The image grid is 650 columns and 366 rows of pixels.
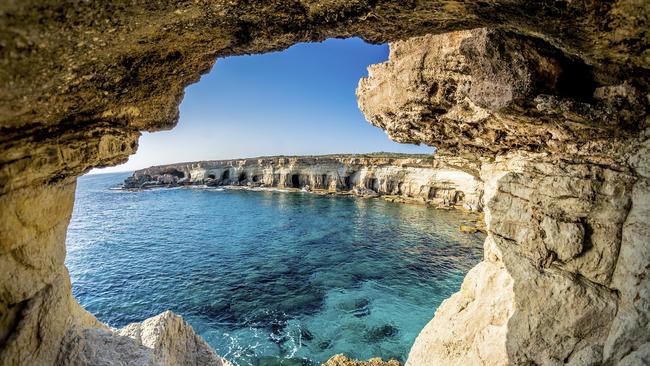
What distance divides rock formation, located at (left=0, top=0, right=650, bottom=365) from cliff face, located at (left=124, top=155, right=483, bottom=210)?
30.7 meters

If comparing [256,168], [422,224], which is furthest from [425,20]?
[256,168]

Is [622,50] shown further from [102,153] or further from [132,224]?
[132,224]

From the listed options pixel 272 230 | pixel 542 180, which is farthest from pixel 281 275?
pixel 542 180

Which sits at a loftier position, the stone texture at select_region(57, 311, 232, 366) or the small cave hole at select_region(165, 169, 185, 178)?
the small cave hole at select_region(165, 169, 185, 178)

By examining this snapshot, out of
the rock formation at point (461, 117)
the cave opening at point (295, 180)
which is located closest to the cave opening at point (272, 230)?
the cave opening at point (295, 180)

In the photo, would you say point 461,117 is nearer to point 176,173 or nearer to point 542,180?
point 542,180

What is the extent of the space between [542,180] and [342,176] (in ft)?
189

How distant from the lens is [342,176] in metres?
63.8

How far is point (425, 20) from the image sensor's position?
160 inches

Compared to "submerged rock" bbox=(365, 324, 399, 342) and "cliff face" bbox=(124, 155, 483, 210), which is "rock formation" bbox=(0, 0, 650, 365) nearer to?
"submerged rock" bbox=(365, 324, 399, 342)

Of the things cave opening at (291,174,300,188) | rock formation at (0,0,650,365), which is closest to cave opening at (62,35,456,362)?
cave opening at (291,174,300,188)

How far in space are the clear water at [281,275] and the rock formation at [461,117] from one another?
8.67 m

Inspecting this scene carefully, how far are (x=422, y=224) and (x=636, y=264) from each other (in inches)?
1258

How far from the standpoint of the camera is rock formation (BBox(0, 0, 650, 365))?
313 cm
